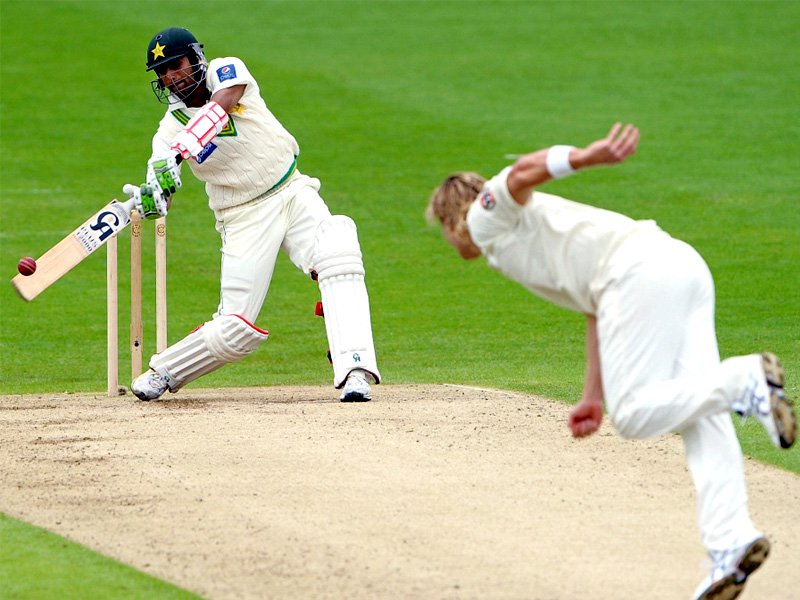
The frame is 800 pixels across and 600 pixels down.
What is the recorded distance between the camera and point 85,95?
22953mm

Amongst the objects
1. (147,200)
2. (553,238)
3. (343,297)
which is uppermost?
(553,238)

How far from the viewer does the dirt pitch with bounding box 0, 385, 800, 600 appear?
614 cm

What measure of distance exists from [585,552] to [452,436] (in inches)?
79.2

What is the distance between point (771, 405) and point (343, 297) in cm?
435

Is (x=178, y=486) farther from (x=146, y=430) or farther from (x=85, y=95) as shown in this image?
(x=85, y=95)

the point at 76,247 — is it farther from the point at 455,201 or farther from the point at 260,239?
the point at 455,201

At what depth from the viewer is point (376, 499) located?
7.16 m

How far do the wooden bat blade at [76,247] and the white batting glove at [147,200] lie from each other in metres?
0.06

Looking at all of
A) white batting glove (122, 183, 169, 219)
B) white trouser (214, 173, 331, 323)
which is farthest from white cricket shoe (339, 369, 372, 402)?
white batting glove (122, 183, 169, 219)

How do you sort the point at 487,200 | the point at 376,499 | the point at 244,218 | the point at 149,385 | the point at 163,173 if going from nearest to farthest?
1. the point at 487,200
2. the point at 376,499
3. the point at 163,173
4. the point at 244,218
5. the point at 149,385

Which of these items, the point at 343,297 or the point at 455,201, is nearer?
the point at 455,201

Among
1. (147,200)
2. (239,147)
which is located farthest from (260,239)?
(147,200)

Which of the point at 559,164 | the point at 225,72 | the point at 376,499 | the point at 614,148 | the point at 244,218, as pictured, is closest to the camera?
the point at 614,148

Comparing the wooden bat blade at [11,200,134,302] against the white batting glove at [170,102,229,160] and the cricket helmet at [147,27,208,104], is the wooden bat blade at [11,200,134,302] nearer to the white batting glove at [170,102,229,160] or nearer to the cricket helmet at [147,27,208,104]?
the white batting glove at [170,102,229,160]
